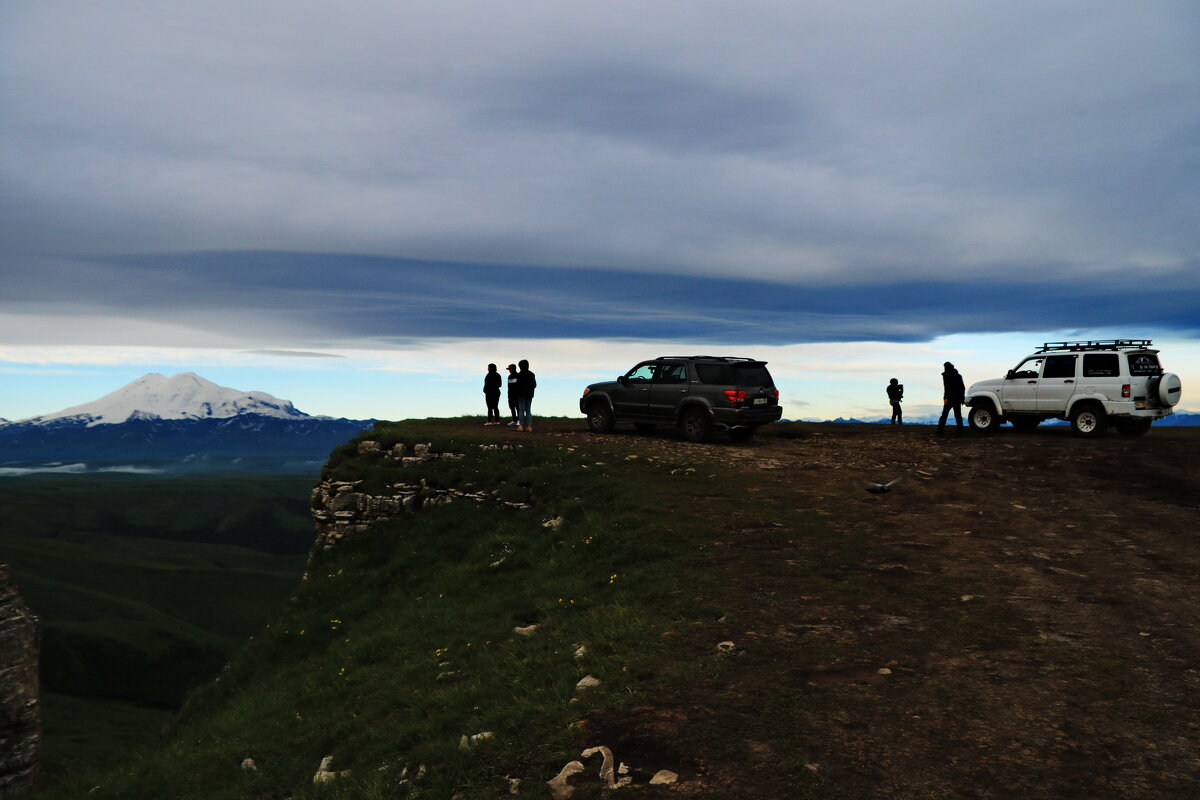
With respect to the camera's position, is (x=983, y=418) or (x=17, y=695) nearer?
(x=17, y=695)

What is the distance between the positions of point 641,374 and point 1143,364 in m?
15.9

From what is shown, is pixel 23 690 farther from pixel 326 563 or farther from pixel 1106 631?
pixel 1106 631

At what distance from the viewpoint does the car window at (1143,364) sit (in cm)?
2203

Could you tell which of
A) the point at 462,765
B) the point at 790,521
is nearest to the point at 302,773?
the point at 462,765

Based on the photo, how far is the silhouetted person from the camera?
2923 cm

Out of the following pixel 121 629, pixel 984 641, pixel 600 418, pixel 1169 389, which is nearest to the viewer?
pixel 984 641

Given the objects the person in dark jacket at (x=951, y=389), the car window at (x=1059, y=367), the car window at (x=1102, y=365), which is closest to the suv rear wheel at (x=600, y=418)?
the person in dark jacket at (x=951, y=389)

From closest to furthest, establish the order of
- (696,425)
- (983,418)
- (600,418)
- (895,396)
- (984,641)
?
(984,641) → (696,425) → (983,418) → (600,418) → (895,396)

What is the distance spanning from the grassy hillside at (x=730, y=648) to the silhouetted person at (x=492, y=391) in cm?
841

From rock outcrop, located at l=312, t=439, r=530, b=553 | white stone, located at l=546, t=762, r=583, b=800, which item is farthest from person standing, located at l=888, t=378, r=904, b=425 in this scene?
white stone, located at l=546, t=762, r=583, b=800

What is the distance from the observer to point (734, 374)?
76.6 feet

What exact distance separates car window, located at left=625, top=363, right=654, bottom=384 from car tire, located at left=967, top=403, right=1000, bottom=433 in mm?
12236

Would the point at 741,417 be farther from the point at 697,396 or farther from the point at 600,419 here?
the point at 600,419

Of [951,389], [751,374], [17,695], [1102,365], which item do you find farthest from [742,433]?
[17,695]
